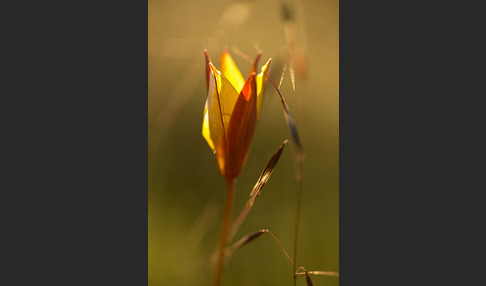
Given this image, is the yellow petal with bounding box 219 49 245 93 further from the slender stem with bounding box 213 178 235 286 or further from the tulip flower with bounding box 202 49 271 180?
the slender stem with bounding box 213 178 235 286

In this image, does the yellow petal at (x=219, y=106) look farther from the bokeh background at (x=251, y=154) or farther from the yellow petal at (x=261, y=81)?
the bokeh background at (x=251, y=154)

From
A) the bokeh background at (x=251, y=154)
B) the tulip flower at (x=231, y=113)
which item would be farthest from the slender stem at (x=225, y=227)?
the bokeh background at (x=251, y=154)

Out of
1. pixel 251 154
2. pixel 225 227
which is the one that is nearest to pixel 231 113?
pixel 225 227

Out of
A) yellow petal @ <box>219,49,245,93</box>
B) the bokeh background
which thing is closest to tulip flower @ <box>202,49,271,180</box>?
yellow petal @ <box>219,49,245,93</box>

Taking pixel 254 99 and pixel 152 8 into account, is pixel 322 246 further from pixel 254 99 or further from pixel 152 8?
pixel 152 8

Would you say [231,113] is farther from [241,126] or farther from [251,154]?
[251,154]

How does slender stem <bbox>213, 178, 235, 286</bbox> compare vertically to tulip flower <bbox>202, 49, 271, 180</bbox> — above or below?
below
